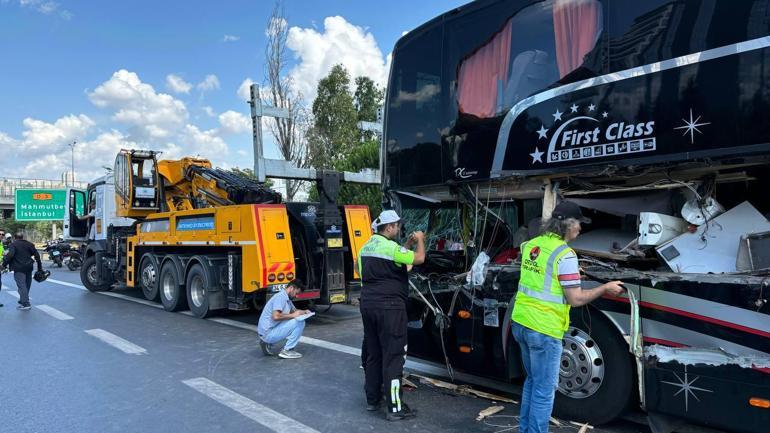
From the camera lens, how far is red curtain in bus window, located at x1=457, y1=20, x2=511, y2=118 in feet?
15.4

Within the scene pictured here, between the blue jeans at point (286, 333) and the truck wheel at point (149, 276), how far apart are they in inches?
223

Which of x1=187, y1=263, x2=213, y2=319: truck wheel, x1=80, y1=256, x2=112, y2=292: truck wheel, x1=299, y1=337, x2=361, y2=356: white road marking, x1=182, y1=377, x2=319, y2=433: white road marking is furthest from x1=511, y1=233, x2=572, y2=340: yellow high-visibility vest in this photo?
A: x1=80, y1=256, x2=112, y2=292: truck wheel

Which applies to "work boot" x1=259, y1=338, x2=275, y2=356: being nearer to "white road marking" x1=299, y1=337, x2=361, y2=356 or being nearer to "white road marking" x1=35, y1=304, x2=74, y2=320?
"white road marking" x1=299, y1=337, x2=361, y2=356

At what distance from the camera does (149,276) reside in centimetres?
1202

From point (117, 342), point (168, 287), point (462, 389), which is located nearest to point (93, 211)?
point (168, 287)

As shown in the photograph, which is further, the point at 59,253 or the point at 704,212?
the point at 59,253

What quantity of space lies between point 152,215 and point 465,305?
29.8 feet

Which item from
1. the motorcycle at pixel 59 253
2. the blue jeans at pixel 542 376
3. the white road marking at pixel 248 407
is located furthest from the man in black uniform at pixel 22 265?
the motorcycle at pixel 59 253

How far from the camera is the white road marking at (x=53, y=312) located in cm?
1038

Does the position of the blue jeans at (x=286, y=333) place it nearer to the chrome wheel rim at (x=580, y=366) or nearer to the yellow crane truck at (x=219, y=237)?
the yellow crane truck at (x=219, y=237)

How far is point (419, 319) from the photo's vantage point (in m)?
5.45

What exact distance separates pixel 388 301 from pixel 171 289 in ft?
25.8

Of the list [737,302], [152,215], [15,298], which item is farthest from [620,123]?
[15,298]

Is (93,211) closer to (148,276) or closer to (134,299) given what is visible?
(134,299)
